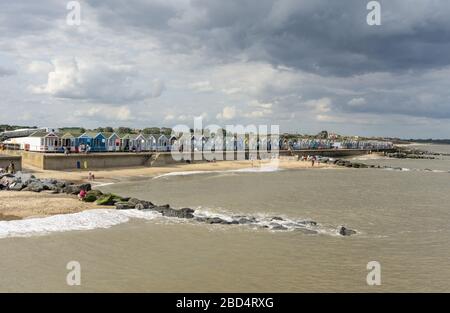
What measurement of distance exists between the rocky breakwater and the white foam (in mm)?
1053

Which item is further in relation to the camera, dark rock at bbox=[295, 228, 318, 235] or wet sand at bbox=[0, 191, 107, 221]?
wet sand at bbox=[0, 191, 107, 221]

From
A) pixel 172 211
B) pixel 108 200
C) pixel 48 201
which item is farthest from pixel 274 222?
pixel 48 201

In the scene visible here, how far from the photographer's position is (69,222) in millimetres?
19391

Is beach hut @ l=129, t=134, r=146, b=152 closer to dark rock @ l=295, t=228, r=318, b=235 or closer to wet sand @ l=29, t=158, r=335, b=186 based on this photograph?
wet sand @ l=29, t=158, r=335, b=186

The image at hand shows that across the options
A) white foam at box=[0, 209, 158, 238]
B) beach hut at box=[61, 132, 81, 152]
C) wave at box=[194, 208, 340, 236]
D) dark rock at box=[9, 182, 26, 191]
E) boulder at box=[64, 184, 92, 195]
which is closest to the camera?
white foam at box=[0, 209, 158, 238]

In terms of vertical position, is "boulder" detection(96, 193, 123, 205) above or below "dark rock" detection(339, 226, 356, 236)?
above

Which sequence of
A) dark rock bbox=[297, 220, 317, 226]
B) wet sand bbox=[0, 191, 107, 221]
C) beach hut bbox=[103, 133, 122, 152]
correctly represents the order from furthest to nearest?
1. beach hut bbox=[103, 133, 122, 152]
2. dark rock bbox=[297, 220, 317, 226]
3. wet sand bbox=[0, 191, 107, 221]

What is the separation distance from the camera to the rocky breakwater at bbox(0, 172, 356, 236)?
2069 cm

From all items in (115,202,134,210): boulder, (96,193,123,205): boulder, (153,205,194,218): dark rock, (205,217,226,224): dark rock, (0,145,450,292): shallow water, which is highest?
(96,193,123,205): boulder

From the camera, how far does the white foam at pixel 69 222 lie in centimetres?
1750

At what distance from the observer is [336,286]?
1279 centimetres

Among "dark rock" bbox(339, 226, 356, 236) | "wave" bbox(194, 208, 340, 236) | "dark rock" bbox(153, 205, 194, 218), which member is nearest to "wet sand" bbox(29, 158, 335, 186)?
"dark rock" bbox(153, 205, 194, 218)

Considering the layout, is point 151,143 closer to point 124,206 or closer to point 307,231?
point 124,206
